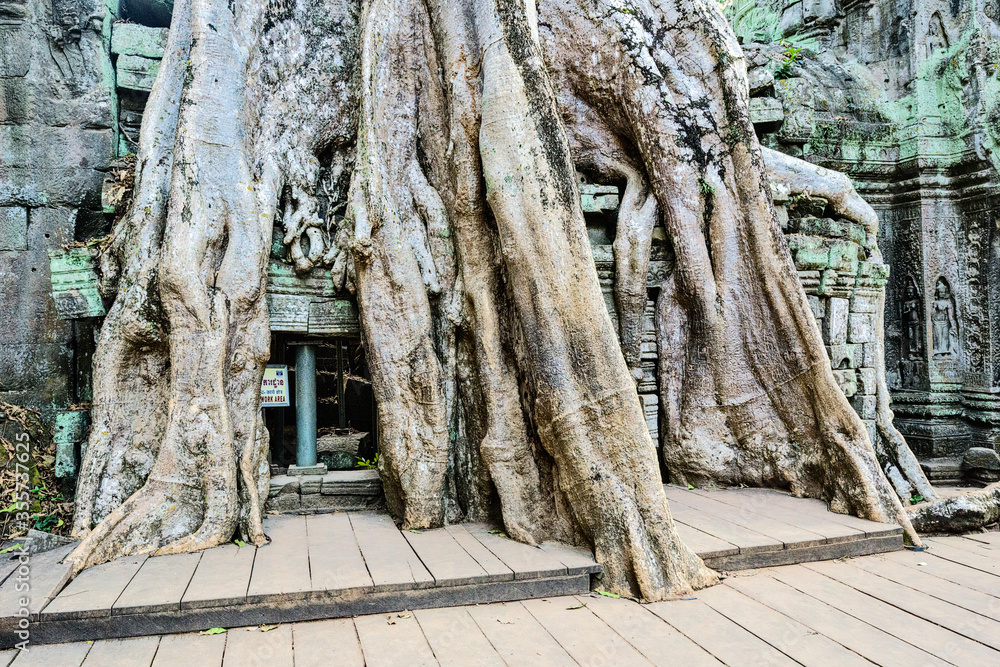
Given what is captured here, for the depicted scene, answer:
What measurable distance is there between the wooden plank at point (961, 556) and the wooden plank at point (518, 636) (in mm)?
2163

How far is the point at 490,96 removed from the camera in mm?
3291

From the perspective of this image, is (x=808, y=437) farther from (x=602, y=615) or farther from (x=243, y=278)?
(x=243, y=278)

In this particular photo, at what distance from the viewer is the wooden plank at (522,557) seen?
262 centimetres

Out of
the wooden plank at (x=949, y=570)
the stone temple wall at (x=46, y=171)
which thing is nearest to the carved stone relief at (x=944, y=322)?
the wooden plank at (x=949, y=570)

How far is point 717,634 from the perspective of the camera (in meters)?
2.29

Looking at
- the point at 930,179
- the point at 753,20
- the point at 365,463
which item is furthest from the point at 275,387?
the point at 753,20

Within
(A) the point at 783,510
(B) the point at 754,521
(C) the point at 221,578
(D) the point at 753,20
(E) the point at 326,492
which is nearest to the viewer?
(C) the point at 221,578

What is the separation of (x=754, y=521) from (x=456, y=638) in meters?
1.82

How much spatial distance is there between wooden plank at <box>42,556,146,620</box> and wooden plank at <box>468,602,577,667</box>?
1275 mm

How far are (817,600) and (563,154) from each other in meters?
2.23

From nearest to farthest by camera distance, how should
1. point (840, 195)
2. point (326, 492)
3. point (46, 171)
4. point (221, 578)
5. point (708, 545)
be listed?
point (221, 578)
point (708, 545)
point (326, 492)
point (46, 171)
point (840, 195)

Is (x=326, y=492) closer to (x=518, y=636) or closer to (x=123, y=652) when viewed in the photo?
(x=123, y=652)

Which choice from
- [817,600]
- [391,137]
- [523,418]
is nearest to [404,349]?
[523,418]

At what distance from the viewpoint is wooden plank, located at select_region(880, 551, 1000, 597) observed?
110 inches
